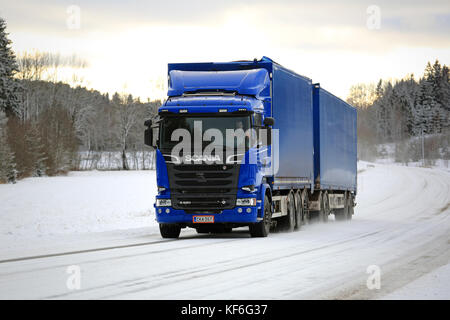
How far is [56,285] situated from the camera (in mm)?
9070

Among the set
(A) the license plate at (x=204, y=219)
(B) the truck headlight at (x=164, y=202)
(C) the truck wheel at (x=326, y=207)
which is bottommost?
(C) the truck wheel at (x=326, y=207)

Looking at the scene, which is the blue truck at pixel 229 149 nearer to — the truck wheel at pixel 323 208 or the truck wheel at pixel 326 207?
the truck wheel at pixel 323 208

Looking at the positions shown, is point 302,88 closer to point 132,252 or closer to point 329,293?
point 132,252

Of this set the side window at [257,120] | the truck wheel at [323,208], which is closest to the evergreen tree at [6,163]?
the truck wheel at [323,208]

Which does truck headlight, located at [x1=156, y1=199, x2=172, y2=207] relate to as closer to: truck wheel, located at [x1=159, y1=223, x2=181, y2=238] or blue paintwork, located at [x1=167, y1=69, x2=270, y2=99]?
truck wheel, located at [x1=159, y1=223, x2=181, y2=238]

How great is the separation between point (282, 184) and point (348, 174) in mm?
12201

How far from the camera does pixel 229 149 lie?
16.5m

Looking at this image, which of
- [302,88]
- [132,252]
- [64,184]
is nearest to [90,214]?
[302,88]

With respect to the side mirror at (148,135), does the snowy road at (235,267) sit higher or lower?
lower

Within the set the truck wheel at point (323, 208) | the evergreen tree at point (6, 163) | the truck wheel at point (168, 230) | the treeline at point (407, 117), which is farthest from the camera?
the treeline at point (407, 117)

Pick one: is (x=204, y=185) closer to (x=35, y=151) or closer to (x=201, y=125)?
(x=201, y=125)

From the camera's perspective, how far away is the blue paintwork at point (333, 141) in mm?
24078

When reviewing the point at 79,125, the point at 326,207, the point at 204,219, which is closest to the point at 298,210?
the point at 326,207

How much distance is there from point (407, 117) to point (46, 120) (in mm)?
123164
